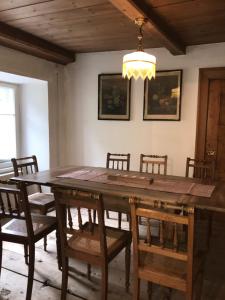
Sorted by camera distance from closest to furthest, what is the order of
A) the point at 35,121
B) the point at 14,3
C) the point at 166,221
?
the point at 166,221
the point at 14,3
the point at 35,121

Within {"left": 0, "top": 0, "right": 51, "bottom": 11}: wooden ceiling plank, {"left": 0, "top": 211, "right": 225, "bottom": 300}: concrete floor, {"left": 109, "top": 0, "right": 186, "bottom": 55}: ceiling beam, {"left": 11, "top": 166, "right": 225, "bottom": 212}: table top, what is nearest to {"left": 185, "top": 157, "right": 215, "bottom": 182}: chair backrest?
{"left": 11, "top": 166, "right": 225, "bottom": 212}: table top

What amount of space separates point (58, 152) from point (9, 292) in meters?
2.63

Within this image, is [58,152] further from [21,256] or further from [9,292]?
[9,292]

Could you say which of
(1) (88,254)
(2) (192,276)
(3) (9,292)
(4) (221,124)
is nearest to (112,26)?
(4) (221,124)

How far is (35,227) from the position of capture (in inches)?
88.2

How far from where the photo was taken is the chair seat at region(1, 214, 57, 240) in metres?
2.10

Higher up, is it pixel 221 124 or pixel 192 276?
pixel 221 124

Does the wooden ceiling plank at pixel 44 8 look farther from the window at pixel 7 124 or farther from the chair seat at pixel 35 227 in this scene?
the chair seat at pixel 35 227

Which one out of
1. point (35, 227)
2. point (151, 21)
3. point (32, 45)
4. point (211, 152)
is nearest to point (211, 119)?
point (211, 152)

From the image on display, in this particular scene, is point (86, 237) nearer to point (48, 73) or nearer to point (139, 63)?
point (139, 63)

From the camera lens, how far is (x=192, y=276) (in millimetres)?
1548

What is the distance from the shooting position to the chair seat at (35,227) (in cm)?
210

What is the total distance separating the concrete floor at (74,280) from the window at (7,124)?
1734 millimetres

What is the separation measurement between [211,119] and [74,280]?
2.60 metres
